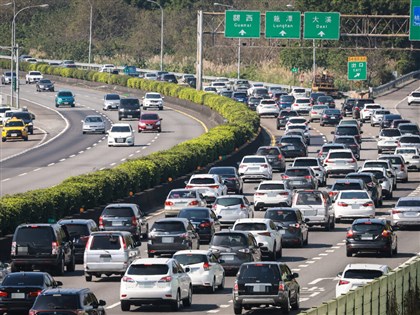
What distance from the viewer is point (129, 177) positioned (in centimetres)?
6303

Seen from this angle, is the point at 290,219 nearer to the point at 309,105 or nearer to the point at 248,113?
the point at 248,113

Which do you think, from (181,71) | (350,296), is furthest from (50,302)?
(181,71)

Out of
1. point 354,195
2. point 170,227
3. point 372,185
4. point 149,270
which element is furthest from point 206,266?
point 372,185

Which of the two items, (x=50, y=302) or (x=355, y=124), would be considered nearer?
(x=50, y=302)

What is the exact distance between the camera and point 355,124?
313 ft

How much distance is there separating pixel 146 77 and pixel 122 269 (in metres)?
113

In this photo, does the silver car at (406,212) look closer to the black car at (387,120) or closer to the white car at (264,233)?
the white car at (264,233)

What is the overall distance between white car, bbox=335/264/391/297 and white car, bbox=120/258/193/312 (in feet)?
13.3

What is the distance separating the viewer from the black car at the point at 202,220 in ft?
166

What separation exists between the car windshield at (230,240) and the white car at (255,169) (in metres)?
31.9

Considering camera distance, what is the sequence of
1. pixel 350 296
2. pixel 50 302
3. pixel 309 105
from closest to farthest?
pixel 350 296 < pixel 50 302 < pixel 309 105

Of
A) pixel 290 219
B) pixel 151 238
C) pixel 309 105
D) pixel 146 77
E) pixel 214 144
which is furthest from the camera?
pixel 146 77

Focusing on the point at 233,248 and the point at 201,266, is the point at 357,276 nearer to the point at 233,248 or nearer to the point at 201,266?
the point at 201,266

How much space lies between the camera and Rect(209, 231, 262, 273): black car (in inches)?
1673
